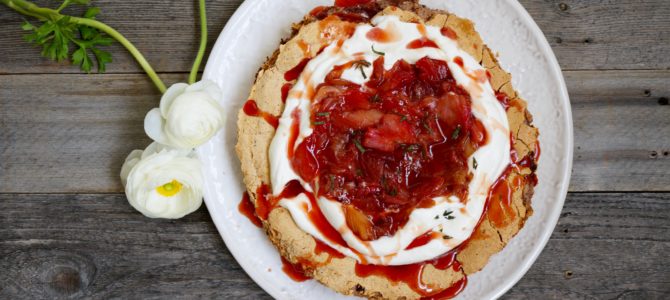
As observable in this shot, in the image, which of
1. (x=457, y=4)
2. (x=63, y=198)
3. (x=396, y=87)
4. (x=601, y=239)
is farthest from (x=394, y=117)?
(x=63, y=198)

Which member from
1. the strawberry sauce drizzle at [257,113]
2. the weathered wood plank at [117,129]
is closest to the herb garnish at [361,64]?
the strawberry sauce drizzle at [257,113]

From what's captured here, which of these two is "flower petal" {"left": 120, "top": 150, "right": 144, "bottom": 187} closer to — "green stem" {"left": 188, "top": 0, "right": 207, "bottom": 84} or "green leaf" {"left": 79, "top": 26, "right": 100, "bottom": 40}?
"green stem" {"left": 188, "top": 0, "right": 207, "bottom": 84}

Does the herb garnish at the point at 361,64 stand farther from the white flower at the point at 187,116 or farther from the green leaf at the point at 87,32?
the green leaf at the point at 87,32

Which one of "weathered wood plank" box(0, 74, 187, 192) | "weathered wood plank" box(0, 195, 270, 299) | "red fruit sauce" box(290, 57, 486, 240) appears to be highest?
"red fruit sauce" box(290, 57, 486, 240)

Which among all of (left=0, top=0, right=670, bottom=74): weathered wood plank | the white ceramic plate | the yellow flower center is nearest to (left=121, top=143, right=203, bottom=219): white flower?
the yellow flower center

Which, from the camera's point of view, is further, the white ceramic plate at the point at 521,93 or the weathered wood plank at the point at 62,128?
the weathered wood plank at the point at 62,128

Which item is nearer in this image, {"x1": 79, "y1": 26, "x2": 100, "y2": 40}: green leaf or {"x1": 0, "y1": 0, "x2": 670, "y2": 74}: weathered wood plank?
{"x1": 79, "y1": 26, "x2": 100, "y2": 40}: green leaf

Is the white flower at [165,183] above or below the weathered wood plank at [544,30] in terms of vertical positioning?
below
